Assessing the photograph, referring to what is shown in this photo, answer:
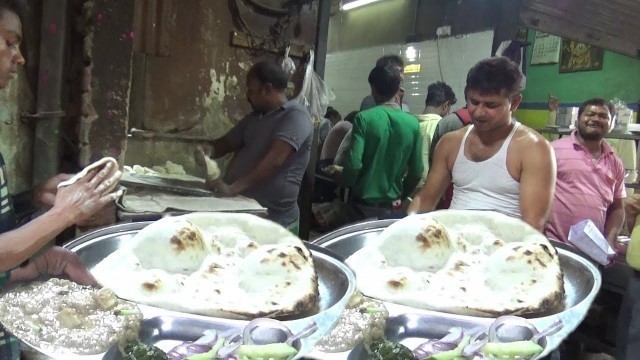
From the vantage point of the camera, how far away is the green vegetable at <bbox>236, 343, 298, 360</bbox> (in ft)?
2.44

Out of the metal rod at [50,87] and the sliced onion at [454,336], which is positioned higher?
the metal rod at [50,87]

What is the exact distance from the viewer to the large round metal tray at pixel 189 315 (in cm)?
75

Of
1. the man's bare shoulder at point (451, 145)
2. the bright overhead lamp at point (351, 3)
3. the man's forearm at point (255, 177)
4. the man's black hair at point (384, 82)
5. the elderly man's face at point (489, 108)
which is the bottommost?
the man's forearm at point (255, 177)

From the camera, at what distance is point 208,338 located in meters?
0.76

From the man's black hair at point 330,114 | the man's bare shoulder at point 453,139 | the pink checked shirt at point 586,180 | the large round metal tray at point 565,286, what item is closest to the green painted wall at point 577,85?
the pink checked shirt at point 586,180

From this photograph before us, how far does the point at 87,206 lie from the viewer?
0.78 metres

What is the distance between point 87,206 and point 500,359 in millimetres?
649

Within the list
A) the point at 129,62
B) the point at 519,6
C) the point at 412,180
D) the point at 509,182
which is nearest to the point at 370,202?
the point at 412,180

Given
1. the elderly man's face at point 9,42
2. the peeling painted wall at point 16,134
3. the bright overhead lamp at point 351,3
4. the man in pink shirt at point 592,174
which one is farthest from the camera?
the man in pink shirt at point 592,174

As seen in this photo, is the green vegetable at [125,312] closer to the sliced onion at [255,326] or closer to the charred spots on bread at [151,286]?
the charred spots on bread at [151,286]

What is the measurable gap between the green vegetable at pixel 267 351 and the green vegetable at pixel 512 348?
321 millimetres

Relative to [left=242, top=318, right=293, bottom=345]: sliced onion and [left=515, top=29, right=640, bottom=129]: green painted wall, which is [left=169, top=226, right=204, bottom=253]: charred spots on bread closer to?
[left=242, top=318, right=293, bottom=345]: sliced onion

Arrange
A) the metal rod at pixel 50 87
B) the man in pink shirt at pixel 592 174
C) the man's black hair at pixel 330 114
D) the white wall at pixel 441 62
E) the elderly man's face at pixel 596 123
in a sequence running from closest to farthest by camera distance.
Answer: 1. the metal rod at pixel 50 87
2. the man's black hair at pixel 330 114
3. the man in pink shirt at pixel 592 174
4. the elderly man's face at pixel 596 123
5. the white wall at pixel 441 62

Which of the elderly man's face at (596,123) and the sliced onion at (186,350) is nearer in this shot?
the sliced onion at (186,350)
